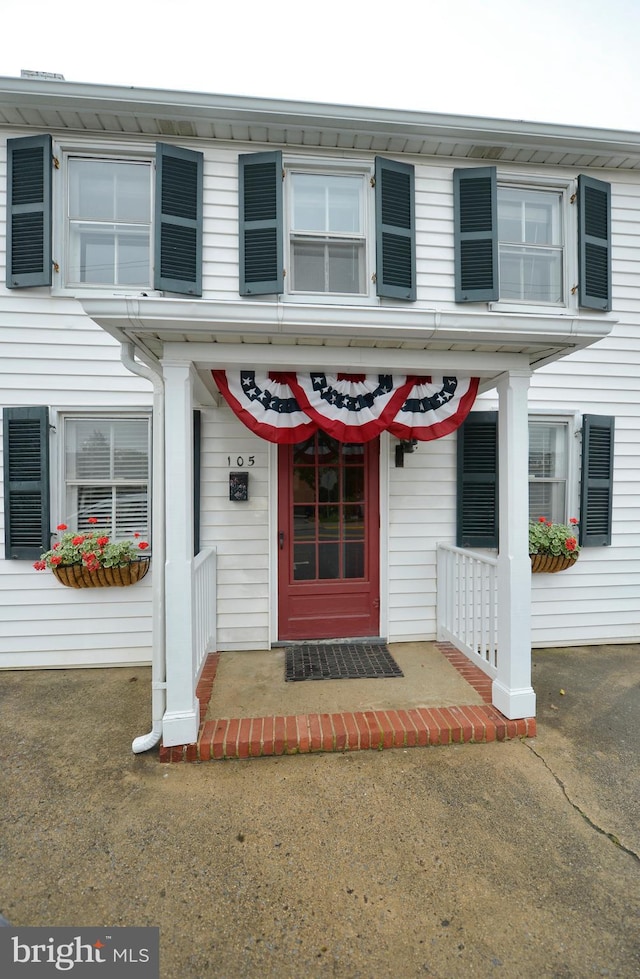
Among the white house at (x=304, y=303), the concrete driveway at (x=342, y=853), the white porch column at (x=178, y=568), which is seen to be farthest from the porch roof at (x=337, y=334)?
the concrete driveway at (x=342, y=853)

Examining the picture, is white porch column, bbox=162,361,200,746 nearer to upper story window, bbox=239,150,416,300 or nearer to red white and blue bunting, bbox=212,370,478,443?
red white and blue bunting, bbox=212,370,478,443

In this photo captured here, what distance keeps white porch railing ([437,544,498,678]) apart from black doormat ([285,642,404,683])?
59 centimetres

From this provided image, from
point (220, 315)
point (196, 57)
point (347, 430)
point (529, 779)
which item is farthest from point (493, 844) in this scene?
point (196, 57)

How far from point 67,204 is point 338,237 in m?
2.28

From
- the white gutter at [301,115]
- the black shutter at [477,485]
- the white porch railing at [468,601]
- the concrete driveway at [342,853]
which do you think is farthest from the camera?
the black shutter at [477,485]

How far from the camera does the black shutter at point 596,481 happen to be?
13.2ft

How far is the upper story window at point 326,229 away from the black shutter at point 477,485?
1.33m

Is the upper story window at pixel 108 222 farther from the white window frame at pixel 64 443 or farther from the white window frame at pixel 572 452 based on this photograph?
the white window frame at pixel 572 452

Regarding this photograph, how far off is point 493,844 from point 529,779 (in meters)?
0.52

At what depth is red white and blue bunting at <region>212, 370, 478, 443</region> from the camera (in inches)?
104

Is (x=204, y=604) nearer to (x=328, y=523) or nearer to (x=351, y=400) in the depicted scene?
(x=328, y=523)

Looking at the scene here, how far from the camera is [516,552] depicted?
2695mm

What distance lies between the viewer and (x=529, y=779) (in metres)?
2.26

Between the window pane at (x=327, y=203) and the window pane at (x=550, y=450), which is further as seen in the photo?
the window pane at (x=550, y=450)
